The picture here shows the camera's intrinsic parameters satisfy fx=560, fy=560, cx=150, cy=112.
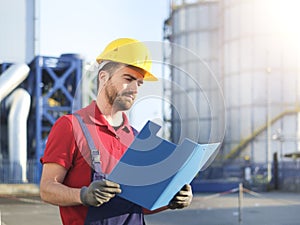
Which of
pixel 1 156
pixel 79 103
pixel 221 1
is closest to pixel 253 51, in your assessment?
pixel 221 1

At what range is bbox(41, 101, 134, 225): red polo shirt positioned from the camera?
2.29 meters

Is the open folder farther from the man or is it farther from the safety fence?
the safety fence

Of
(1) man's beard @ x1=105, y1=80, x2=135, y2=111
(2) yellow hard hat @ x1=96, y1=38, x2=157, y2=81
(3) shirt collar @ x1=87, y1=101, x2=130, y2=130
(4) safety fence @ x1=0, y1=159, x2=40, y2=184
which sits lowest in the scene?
(4) safety fence @ x1=0, y1=159, x2=40, y2=184

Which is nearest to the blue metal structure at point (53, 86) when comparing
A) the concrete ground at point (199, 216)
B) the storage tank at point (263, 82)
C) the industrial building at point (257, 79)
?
the concrete ground at point (199, 216)

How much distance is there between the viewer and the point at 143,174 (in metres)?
2.05

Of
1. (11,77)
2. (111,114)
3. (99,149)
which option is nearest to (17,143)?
(11,77)

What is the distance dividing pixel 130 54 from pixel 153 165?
17.5 inches

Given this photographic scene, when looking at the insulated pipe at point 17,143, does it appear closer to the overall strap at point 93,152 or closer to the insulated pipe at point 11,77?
the insulated pipe at point 11,77

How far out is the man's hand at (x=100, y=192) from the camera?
2.10 m

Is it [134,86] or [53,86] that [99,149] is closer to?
[134,86]


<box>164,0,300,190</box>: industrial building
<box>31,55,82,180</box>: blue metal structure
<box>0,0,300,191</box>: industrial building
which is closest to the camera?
<box>31,55,82,180</box>: blue metal structure

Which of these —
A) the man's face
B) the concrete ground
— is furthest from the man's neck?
the concrete ground

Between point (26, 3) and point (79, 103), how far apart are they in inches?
1023

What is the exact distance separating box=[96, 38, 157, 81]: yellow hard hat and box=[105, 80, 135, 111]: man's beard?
0.34 feet
